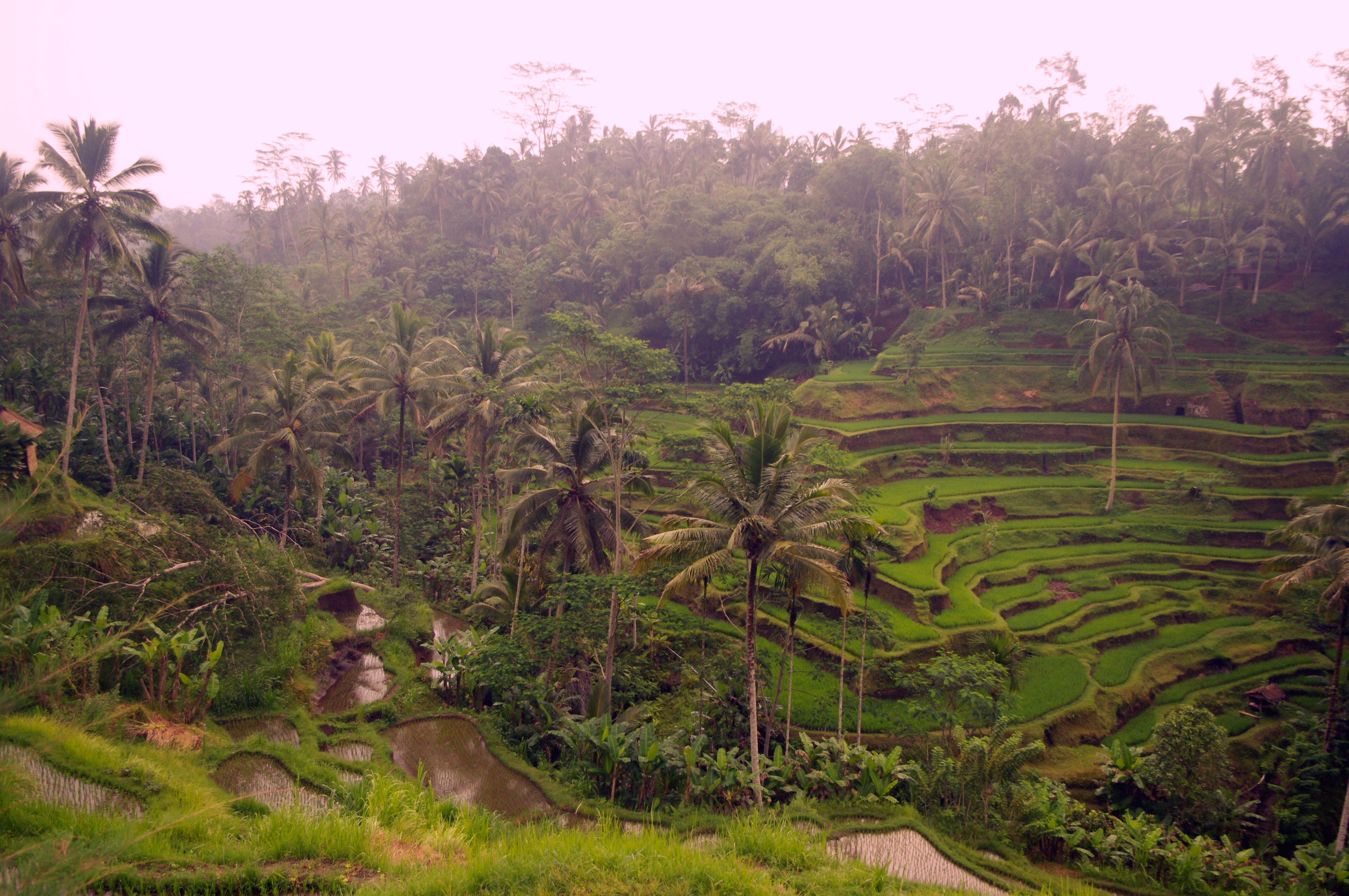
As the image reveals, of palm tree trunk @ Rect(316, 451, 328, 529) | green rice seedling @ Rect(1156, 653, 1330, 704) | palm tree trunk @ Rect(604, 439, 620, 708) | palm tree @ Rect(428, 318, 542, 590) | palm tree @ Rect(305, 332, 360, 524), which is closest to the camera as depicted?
palm tree trunk @ Rect(604, 439, 620, 708)

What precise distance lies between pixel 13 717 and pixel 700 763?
1036 centimetres

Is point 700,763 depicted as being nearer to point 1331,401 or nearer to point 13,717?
point 13,717

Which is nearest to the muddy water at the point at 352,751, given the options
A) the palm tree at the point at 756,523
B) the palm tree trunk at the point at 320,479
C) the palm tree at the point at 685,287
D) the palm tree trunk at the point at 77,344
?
the palm tree at the point at 756,523

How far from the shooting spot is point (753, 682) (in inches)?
454

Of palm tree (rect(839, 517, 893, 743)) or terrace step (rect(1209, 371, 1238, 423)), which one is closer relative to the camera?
palm tree (rect(839, 517, 893, 743))

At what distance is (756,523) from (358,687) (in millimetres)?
11139

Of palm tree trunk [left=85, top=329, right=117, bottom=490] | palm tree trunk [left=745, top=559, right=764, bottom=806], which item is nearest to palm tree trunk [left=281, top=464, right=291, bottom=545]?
palm tree trunk [left=85, top=329, right=117, bottom=490]

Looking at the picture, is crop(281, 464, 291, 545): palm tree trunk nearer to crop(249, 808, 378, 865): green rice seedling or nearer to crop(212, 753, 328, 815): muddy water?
crop(212, 753, 328, 815): muddy water

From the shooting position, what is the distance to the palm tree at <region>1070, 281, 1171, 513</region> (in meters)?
27.3

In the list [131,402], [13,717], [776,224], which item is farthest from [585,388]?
[776,224]

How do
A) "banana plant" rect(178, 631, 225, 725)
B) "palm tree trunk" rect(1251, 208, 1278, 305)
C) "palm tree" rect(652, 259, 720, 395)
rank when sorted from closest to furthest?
"banana plant" rect(178, 631, 225, 725)
"palm tree trunk" rect(1251, 208, 1278, 305)
"palm tree" rect(652, 259, 720, 395)

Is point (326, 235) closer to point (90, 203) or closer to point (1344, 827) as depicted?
point (90, 203)

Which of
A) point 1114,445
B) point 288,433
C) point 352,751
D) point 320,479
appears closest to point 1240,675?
point 1114,445

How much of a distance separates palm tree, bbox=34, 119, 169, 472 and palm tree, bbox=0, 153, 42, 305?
89 centimetres
